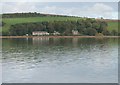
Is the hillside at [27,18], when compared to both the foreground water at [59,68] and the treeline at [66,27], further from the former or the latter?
the foreground water at [59,68]

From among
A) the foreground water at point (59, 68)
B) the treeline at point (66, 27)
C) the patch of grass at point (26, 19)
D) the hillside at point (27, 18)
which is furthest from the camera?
the patch of grass at point (26, 19)

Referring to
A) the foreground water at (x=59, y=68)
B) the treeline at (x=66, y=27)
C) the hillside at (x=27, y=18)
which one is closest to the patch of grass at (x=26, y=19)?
the hillside at (x=27, y=18)

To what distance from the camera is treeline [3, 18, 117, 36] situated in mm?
33891

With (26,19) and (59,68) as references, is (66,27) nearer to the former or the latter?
(26,19)

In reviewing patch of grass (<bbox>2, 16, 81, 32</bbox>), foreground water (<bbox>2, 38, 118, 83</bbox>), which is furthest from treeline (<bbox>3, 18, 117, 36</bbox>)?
foreground water (<bbox>2, 38, 118, 83</bbox>)

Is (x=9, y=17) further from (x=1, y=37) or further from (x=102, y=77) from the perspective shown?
(x=102, y=77)

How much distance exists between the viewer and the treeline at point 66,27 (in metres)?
33.9

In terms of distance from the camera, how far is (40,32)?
128 feet

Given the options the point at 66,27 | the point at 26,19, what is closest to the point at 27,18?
the point at 26,19

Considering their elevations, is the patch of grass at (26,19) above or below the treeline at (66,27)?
above

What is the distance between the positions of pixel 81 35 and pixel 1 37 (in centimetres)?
933

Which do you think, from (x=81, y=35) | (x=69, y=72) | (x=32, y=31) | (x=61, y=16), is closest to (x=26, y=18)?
(x=32, y=31)

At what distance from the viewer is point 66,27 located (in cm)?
3603

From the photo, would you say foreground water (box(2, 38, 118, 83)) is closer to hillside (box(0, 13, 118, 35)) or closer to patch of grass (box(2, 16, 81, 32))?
hillside (box(0, 13, 118, 35))
